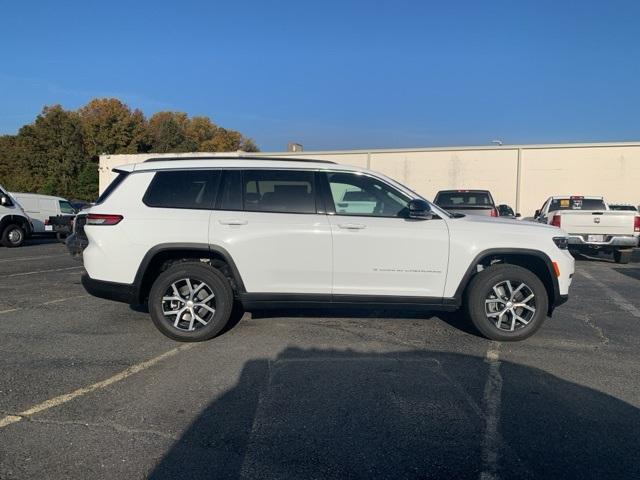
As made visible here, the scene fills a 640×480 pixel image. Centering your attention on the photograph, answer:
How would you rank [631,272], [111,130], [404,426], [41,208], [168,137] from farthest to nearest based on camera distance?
[168,137]
[111,130]
[41,208]
[631,272]
[404,426]

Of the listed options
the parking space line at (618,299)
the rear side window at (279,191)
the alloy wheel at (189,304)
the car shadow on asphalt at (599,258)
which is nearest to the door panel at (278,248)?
the rear side window at (279,191)

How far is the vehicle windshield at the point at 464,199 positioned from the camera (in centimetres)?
1460

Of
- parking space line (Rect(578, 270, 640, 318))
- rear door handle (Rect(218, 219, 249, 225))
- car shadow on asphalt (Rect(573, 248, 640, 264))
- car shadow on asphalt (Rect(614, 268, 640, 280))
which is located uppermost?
rear door handle (Rect(218, 219, 249, 225))

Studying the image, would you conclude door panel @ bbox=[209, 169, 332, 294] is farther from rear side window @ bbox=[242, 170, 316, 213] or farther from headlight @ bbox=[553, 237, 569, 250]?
headlight @ bbox=[553, 237, 569, 250]

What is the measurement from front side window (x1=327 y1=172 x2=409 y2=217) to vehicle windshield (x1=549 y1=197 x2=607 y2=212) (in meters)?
12.0

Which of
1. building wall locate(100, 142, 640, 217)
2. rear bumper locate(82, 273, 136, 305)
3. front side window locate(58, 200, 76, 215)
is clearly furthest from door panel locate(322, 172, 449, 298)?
building wall locate(100, 142, 640, 217)

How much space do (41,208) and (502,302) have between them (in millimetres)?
18742

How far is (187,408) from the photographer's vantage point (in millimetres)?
3895

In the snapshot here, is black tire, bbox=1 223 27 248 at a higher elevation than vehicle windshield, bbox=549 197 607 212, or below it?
below

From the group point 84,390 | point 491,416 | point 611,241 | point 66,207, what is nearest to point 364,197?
point 491,416

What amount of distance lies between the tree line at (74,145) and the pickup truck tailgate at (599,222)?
44.5m

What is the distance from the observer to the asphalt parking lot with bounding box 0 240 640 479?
3154 mm

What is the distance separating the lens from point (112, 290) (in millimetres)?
5621

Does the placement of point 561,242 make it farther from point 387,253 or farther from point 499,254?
point 387,253
